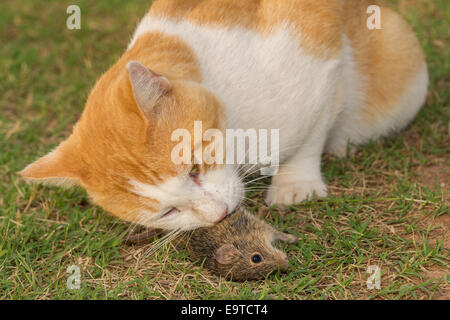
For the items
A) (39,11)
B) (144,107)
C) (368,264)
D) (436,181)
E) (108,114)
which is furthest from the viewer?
(39,11)

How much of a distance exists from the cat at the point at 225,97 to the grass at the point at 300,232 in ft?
0.64

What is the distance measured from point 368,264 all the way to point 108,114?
1269 mm

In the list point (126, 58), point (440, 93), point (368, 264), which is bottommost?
point (368, 264)

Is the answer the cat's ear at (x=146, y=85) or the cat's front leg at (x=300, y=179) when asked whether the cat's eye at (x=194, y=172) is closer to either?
the cat's ear at (x=146, y=85)

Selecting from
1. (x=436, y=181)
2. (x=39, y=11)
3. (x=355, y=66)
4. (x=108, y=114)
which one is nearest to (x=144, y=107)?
(x=108, y=114)

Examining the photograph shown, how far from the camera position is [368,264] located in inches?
87.7

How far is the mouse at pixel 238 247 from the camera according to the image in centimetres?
218

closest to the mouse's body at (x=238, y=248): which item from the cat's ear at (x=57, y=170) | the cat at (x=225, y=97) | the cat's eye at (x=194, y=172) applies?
the cat at (x=225, y=97)

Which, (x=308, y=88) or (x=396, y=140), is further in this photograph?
(x=396, y=140)

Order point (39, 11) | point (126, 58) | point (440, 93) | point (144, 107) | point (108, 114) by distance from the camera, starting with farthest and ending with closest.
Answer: point (39, 11)
point (440, 93)
point (126, 58)
point (108, 114)
point (144, 107)

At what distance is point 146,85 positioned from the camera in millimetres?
1923

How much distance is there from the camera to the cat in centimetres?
203

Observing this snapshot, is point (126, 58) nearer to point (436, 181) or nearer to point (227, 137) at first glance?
point (227, 137)

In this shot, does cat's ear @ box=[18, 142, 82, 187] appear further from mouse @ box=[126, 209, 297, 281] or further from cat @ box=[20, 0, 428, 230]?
mouse @ box=[126, 209, 297, 281]
